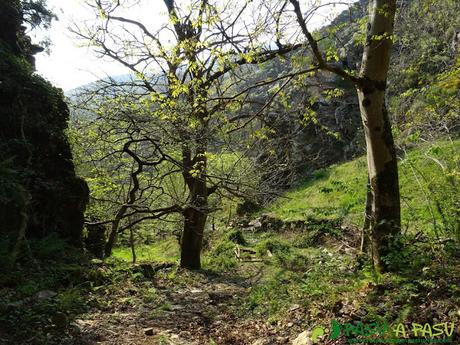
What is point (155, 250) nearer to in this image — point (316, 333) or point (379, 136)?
point (379, 136)

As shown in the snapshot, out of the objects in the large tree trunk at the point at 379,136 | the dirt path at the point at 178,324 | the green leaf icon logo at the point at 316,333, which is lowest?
the dirt path at the point at 178,324

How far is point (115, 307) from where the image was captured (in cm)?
602

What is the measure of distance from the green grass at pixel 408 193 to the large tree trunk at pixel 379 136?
346 mm

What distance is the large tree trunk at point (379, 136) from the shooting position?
4922mm

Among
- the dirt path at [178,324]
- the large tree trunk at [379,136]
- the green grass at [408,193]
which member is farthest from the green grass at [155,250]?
the large tree trunk at [379,136]

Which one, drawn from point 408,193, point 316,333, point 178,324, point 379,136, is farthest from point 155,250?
point 316,333

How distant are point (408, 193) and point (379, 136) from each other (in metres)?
7.41

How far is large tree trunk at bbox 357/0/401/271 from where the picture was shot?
16.1ft

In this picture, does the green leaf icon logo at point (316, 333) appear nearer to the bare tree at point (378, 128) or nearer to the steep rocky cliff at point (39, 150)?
the bare tree at point (378, 128)

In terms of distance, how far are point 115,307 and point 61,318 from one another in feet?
4.91

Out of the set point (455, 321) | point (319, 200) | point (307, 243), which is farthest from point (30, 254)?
point (319, 200)

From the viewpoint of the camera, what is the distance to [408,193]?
1143cm

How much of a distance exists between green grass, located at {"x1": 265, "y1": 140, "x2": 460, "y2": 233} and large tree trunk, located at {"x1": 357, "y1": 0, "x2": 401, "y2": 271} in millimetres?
346

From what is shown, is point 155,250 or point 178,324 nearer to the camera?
point 178,324
